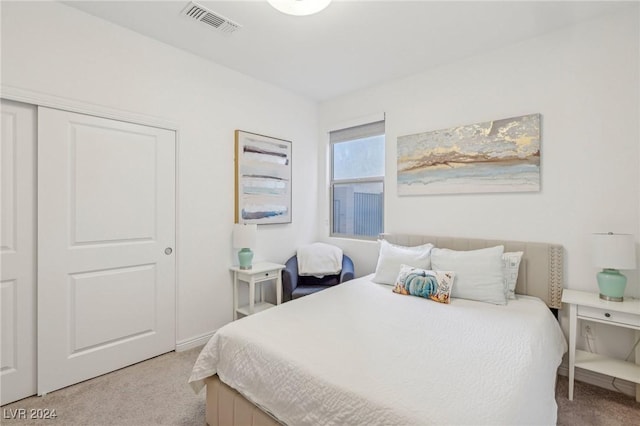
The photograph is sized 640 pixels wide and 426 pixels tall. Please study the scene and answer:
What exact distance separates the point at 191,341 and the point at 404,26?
10.6 feet

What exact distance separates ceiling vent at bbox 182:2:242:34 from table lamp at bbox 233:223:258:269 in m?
1.67

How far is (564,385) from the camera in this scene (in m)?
2.19

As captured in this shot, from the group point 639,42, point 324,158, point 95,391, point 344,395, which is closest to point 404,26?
point 639,42

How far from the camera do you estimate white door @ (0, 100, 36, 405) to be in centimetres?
189

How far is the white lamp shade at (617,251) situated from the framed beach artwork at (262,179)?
2766mm

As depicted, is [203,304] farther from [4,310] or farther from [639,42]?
[639,42]

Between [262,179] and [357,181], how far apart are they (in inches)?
46.0

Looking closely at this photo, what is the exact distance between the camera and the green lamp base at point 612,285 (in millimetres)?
1959

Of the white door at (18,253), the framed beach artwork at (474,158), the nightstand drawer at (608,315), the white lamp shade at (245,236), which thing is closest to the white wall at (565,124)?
the framed beach artwork at (474,158)

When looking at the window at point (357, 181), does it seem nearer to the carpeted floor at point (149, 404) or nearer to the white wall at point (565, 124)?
the white wall at point (565, 124)

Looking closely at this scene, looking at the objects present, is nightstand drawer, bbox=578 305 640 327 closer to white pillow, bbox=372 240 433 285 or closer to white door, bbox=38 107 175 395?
white pillow, bbox=372 240 433 285

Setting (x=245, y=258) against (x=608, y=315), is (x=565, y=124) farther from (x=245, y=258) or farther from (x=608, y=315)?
(x=245, y=258)

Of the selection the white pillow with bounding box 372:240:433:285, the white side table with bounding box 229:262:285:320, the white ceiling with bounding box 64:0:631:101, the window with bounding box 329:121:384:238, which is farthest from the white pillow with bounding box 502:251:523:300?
the white side table with bounding box 229:262:285:320

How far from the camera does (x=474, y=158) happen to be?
2.69 meters
